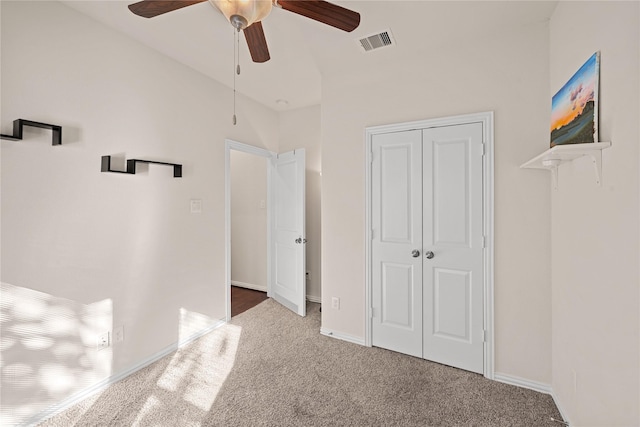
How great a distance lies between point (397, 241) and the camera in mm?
2568

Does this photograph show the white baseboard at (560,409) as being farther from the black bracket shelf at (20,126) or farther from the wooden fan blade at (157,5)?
the black bracket shelf at (20,126)

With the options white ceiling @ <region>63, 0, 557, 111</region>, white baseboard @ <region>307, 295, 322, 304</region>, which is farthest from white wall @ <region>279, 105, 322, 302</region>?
white ceiling @ <region>63, 0, 557, 111</region>

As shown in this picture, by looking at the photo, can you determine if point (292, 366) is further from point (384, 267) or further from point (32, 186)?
point (32, 186)

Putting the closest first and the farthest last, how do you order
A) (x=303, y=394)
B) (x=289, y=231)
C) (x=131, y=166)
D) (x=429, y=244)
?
(x=303, y=394)
(x=131, y=166)
(x=429, y=244)
(x=289, y=231)

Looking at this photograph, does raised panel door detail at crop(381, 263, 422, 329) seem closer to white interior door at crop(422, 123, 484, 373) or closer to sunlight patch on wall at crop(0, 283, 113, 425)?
white interior door at crop(422, 123, 484, 373)

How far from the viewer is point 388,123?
259 centimetres

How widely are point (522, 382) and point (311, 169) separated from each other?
120 inches

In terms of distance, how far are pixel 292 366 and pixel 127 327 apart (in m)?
1.34

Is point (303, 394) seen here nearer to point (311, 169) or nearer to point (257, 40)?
point (257, 40)

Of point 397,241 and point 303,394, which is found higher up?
point 397,241

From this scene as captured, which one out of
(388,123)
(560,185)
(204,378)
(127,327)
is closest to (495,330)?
(560,185)

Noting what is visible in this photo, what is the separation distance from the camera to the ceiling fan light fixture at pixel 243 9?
1.22m

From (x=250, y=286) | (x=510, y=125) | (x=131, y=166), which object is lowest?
(x=250, y=286)

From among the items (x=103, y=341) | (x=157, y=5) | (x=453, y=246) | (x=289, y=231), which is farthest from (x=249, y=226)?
(x=157, y=5)
